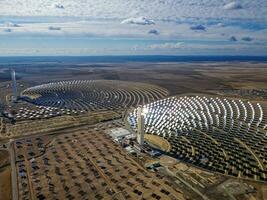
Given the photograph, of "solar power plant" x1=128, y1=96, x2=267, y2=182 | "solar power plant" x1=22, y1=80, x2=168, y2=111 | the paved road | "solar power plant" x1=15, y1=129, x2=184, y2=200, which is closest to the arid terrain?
"solar power plant" x1=15, y1=129, x2=184, y2=200

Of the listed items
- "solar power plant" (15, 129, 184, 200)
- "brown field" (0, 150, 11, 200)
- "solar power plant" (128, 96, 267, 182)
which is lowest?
Result: "brown field" (0, 150, 11, 200)

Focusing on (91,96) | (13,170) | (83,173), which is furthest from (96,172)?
(91,96)

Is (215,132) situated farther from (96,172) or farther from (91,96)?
(91,96)

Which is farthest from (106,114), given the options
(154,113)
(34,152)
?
(34,152)

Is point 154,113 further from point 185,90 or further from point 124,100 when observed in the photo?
point 185,90

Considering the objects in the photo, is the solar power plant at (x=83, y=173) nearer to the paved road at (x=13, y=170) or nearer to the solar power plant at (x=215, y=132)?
the paved road at (x=13, y=170)

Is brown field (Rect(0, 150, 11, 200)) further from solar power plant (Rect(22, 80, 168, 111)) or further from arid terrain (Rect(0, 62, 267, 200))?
solar power plant (Rect(22, 80, 168, 111))

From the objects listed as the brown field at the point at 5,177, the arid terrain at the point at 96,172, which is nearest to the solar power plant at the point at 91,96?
the arid terrain at the point at 96,172
